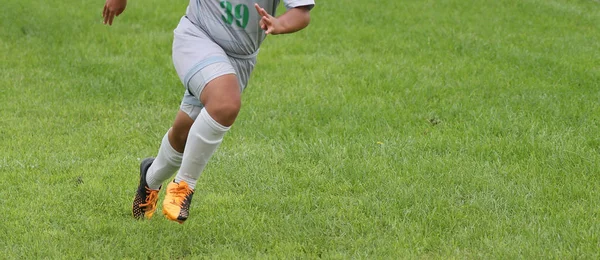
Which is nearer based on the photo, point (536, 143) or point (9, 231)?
point (9, 231)

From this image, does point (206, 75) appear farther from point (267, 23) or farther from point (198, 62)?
point (267, 23)

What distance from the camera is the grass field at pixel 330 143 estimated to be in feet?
14.4

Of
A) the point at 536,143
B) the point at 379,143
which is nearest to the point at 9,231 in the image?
the point at 379,143

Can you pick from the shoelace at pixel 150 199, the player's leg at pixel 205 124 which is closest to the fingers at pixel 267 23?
the player's leg at pixel 205 124

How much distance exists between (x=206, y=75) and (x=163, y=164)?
672 mm

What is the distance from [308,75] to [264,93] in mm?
763

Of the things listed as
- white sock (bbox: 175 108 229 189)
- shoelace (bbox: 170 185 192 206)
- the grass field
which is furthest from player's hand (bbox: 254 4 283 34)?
the grass field

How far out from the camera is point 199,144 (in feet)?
13.4

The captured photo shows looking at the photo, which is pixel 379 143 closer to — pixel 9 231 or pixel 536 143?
pixel 536 143

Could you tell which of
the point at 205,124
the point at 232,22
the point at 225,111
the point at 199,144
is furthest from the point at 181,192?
the point at 232,22

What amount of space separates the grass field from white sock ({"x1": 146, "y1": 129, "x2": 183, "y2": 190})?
0.23 meters

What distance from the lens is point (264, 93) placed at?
755cm

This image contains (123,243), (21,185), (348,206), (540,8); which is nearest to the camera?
(123,243)

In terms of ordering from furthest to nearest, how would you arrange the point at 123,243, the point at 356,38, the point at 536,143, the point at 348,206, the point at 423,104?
the point at 356,38, the point at 423,104, the point at 536,143, the point at 348,206, the point at 123,243
